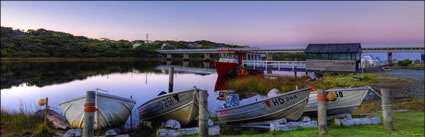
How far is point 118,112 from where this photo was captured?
9695 mm

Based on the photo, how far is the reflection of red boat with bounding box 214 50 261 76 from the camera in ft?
110

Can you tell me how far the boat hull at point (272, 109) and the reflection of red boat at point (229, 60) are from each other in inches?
917

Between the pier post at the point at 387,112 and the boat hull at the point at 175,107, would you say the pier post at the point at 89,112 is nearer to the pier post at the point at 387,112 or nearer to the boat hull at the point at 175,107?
the boat hull at the point at 175,107

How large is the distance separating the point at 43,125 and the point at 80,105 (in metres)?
1.71

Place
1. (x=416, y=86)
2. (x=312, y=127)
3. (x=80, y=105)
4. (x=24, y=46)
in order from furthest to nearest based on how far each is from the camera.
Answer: (x=24, y=46)
(x=416, y=86)
(x=80, y=105)
(x=312, y=127)

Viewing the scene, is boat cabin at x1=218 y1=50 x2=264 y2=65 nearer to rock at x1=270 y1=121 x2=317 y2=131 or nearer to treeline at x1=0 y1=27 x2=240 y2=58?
rock at x1=270 y1=121 x2=317 y2=131

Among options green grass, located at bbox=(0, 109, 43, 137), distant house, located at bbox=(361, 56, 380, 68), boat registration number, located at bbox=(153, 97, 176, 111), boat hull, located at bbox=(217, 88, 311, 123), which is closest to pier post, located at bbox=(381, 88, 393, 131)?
boat hull, located at bbox=(217, 88, 311, 123)

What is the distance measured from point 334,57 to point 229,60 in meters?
13.4

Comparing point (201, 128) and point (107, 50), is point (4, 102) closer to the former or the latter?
point (201, 128)

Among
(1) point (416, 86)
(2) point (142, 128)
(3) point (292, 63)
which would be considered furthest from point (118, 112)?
(3) point (292, 63)

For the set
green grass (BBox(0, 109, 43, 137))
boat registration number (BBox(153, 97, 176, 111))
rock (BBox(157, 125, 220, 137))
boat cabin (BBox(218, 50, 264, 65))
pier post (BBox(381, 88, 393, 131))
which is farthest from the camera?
boat cabin (BBox(218, 50, 264, 65))

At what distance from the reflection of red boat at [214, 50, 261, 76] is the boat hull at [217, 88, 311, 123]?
23303 millimetres

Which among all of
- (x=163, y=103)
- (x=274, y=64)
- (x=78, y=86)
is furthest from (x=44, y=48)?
(x=163, y=103)

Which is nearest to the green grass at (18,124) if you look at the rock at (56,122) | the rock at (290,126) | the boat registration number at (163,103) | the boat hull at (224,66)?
the rock at (56,122)
